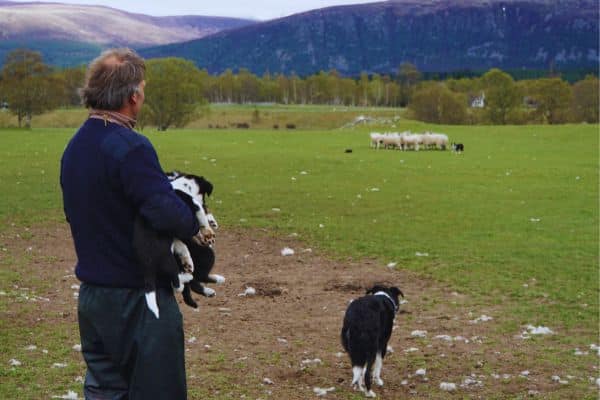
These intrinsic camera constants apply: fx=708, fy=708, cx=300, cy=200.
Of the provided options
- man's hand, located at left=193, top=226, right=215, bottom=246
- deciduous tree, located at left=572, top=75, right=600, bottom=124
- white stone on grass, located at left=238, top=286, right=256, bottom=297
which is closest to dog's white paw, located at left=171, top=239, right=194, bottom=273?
man's hand, located at left=193, top=226, right=215, bottom=246

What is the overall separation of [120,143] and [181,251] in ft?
2.82

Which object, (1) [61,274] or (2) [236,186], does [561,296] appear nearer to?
(1) [61,274]

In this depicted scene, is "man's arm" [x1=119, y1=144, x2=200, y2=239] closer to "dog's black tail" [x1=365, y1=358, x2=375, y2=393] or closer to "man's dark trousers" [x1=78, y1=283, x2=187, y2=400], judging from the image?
A: "man's dark trousers" [x1=78, y1=283, x2=187, y2=400]

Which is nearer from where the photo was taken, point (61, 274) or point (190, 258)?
point (190, 258)

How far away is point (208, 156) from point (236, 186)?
12195 millimetres

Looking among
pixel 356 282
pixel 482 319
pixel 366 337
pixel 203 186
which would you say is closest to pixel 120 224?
pixel 203 186

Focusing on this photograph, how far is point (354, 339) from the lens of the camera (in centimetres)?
798

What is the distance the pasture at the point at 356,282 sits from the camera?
8594 millimetres

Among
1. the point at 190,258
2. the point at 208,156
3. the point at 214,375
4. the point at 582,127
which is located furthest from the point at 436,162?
the point at 190,258

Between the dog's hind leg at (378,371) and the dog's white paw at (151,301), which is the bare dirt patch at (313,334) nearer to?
the dog's hind leg at (378,371)

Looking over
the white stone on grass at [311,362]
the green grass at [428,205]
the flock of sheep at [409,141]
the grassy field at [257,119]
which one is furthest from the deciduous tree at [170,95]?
the white stone on grass at [311,362]

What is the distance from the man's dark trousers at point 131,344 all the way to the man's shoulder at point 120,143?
2.88ft

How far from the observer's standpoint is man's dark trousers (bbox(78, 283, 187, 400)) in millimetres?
4480

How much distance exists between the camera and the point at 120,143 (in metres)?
4.29
